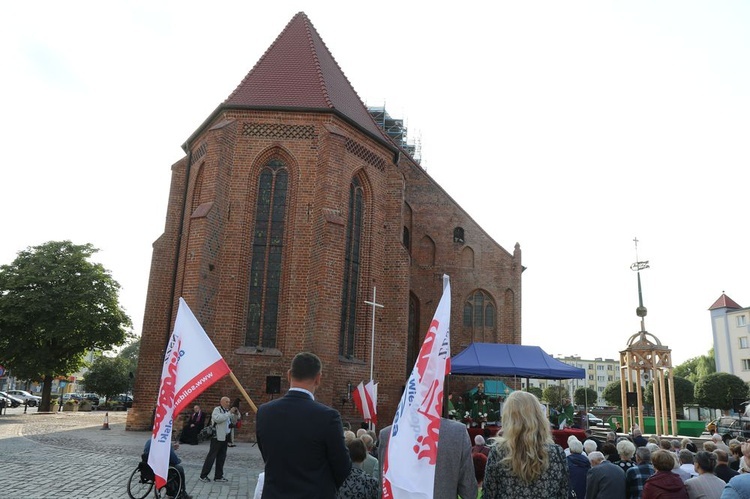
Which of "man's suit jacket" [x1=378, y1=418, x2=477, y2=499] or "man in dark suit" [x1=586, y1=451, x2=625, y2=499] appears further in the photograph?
"man in dark suit" [x1=586, y1=451, x2=625, y2=499]

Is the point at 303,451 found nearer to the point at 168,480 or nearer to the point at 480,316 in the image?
the point at 168,480

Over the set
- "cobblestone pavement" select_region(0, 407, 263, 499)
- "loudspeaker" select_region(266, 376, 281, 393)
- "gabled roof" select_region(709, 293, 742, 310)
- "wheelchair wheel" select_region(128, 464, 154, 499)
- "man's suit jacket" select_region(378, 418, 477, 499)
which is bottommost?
"cobblestone pavement" select_region(0, 407, 263, 499)

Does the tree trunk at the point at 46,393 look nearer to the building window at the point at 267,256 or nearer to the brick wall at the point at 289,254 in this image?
the brick wall at the point at 289,254

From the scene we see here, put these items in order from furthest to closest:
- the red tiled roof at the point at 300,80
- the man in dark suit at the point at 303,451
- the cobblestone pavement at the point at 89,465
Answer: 1. the red tiled roof at the point at 300,80
2. the cobblestone pavement at the point at 89,465
3. the man in dark suit at the point at 303,451

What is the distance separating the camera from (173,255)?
69.6ft

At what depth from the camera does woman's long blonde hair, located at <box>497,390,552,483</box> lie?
3398 millimetres

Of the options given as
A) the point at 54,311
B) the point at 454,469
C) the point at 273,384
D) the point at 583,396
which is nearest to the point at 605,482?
the point at 454,469

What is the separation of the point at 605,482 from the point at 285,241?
49.1ft

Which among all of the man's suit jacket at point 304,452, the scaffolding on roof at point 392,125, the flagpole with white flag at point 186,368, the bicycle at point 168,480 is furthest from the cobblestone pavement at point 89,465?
the scaffolding on roof at point 392,125

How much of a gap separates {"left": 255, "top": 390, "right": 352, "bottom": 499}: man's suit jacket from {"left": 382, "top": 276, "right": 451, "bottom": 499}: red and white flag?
564 mm

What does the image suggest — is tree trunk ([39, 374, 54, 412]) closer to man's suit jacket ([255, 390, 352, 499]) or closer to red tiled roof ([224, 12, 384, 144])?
red tiled roof ([224, 12, 384, 144])

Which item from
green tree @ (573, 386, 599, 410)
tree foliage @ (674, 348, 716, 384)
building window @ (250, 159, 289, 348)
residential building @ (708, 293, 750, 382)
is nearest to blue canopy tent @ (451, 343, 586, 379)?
building window @ (250, 159, 289, 348)

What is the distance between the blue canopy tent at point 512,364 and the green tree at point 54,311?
21964 millimetres

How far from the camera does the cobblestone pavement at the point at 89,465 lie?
31.3 feet
